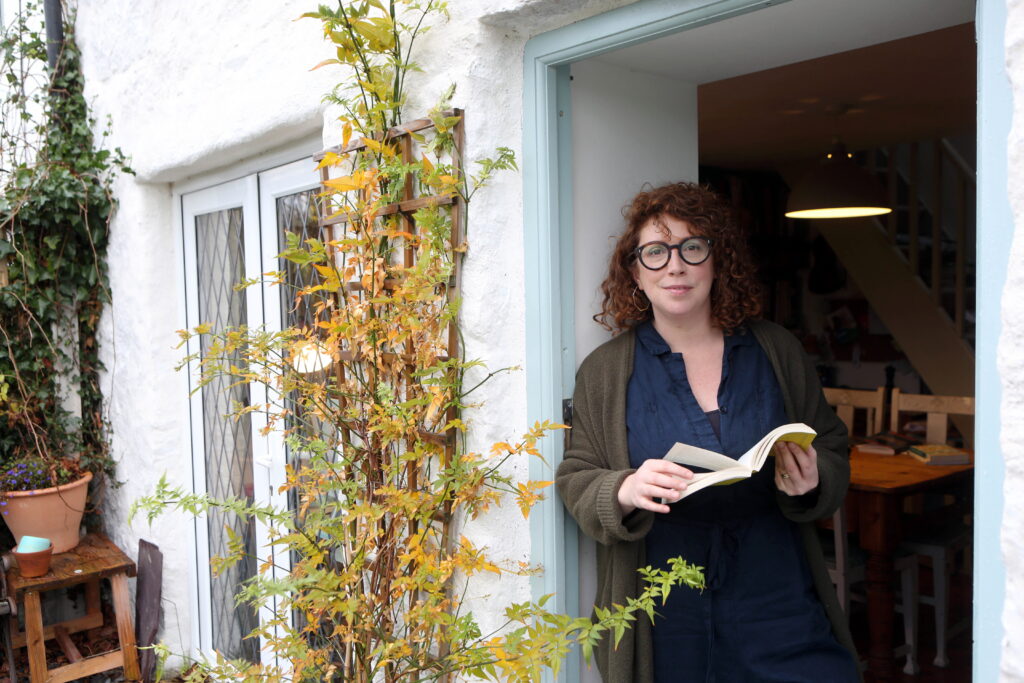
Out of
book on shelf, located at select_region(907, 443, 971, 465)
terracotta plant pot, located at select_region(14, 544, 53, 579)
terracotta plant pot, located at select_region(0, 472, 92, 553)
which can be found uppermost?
book on shelf, located at select_region(907, 443, 971, 465)

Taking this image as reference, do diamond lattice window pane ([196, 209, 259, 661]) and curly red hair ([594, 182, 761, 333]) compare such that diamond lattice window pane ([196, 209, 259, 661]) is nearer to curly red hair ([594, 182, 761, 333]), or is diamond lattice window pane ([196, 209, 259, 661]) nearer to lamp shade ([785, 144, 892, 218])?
curly red hair ([594, 182, 761, 333])

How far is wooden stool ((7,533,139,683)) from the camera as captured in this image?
12.1ft

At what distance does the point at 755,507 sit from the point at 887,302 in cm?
521

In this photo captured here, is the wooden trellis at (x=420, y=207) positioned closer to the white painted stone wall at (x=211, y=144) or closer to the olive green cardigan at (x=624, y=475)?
the white painted stone wall at (x=211, y=144)

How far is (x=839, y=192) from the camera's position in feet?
15.6

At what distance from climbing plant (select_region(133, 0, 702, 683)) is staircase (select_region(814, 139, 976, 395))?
5005 millimetres

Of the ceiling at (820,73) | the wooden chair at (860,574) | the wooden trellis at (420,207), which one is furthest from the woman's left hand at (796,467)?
the wooden chair at (860,574)

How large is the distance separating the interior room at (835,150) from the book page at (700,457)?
548 mm

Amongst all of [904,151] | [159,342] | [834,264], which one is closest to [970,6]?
[159,342]

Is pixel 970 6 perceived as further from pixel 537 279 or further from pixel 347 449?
pixel 347 449

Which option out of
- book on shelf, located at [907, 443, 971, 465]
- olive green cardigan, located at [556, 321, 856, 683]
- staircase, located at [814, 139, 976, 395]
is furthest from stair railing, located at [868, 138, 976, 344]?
olive green cardigan, located at [556, 321, 856, 683]

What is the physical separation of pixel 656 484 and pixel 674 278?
506 mm

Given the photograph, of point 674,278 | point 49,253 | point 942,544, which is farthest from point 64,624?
point 942,544

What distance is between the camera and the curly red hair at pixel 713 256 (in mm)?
2035
